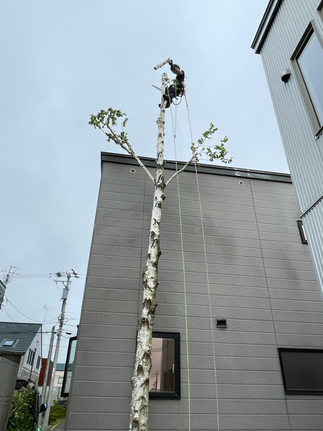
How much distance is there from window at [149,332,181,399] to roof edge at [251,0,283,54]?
18.1ft

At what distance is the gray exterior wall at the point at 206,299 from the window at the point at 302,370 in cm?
11

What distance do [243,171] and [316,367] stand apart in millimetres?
4057

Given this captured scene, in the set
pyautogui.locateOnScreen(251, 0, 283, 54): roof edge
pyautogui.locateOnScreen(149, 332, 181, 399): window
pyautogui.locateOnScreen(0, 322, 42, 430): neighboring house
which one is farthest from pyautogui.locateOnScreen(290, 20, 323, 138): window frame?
pyautogui.locateOnScreen(0, 322, 42, 430): neighboring house

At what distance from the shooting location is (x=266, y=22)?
485 cm

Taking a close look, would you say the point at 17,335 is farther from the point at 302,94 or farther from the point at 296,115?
the point at 302,94

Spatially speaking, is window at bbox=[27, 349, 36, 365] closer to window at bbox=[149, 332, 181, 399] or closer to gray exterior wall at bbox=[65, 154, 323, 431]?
gray exterior wall at bbox=[65, 154, 323, 431]

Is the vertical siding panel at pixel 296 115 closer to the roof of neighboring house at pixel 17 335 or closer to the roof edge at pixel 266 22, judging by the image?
the roof edge at pixel 266 22

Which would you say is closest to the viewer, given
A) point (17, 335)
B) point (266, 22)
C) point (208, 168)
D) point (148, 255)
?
point (148, 255)

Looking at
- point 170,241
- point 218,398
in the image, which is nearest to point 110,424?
point 218,398

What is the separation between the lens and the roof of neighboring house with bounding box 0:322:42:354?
711 inches

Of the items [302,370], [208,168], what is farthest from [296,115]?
[302,370]

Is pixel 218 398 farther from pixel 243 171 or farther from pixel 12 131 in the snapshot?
pixel 12 131

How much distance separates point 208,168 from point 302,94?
266 cm

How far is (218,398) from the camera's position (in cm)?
396
